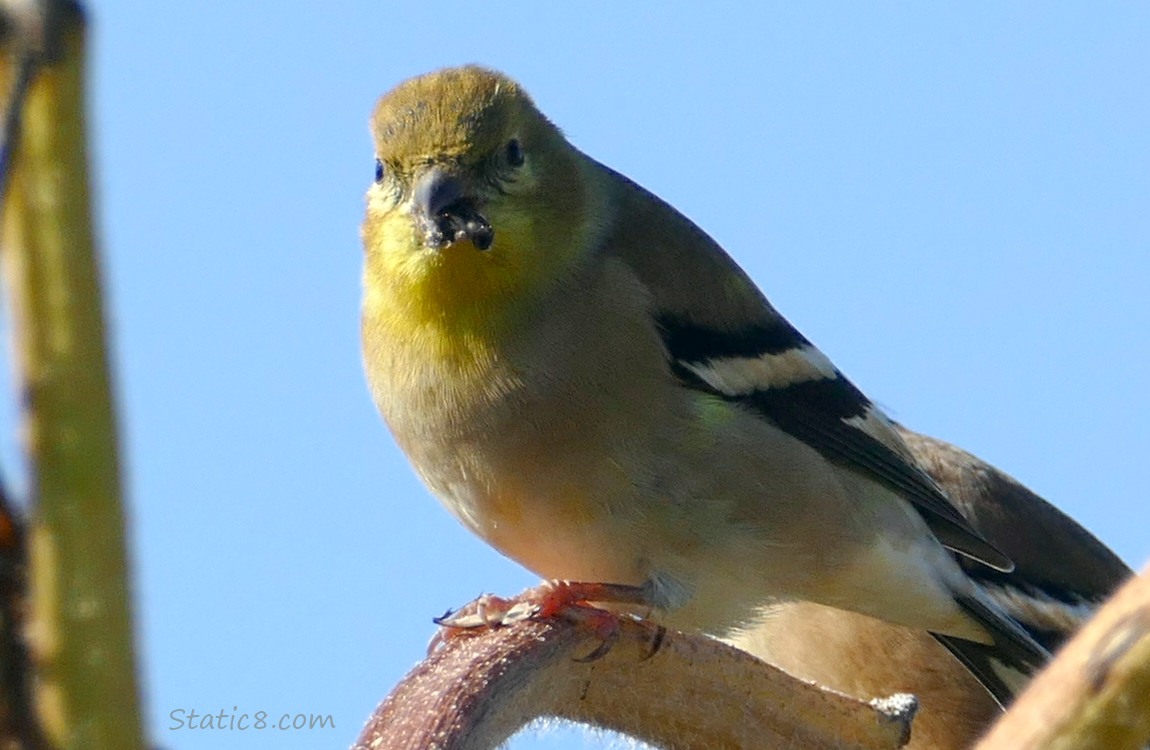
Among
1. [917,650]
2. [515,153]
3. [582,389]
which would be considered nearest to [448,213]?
[515,153]

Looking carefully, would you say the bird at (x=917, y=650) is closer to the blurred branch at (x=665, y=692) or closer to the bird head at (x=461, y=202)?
the bird head at (x=461, y=202)

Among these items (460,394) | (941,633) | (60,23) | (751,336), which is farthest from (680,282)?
(60,23)

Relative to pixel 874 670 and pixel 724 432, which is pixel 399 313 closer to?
pixel 724 432

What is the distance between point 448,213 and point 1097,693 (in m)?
2.98

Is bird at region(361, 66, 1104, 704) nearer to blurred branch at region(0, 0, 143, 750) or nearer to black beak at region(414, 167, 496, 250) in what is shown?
black beak at region(414, 167, 496, 250)

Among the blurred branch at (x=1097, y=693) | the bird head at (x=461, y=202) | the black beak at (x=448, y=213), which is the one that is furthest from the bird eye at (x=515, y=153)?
the blurred branch at (x=1097, y=693)

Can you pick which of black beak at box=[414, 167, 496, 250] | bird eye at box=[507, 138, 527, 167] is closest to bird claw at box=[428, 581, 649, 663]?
black beak at box=[414, 167, 496, 250]

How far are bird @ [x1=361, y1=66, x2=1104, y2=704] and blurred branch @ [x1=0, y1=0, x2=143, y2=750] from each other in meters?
2.99

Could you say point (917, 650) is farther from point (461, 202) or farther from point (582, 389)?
point (461, 202)

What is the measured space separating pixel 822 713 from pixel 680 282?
1.64 meters

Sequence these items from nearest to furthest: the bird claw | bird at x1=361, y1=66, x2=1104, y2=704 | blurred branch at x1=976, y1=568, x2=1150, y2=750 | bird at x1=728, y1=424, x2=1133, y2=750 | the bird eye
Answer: blurred branch at x1=976, y1=568, x2=1150, y2=750, the bird claw, bird at x1=361, y1=66, x2=1104, y2=704, the bird eye, bird at x1=728, y1=424, x2=1133, y2=750

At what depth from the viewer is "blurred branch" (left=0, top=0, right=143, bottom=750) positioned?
1.87 feet

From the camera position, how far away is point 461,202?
3.71 m

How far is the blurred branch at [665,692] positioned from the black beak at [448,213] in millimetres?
993
